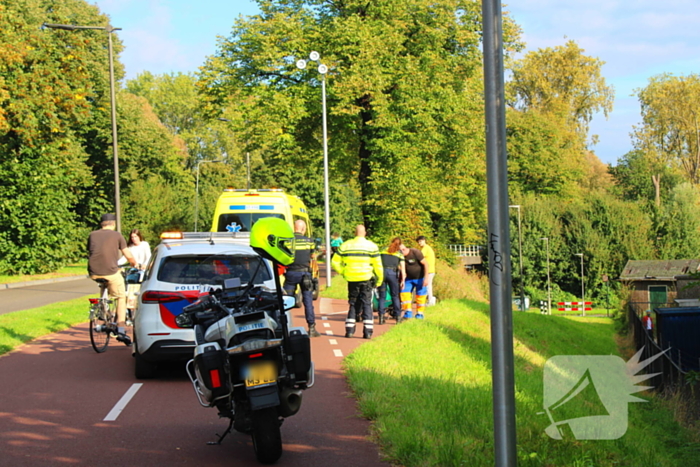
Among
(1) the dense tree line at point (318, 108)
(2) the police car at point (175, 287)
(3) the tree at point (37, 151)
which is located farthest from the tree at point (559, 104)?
(2) the police car at point (175, 287)

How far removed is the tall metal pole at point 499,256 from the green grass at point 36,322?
30.1 ft

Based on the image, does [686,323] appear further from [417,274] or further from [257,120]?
[257,120]

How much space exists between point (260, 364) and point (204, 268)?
3.91m

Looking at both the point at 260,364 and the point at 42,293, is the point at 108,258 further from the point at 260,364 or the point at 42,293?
the point at 42,293

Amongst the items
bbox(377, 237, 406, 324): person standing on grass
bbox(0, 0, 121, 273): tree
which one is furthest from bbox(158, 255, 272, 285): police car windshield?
bbox(0, 0, 121, 273): tree

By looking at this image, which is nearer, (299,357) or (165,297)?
(299,357)

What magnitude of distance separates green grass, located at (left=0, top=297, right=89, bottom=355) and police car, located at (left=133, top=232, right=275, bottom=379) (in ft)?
11.9

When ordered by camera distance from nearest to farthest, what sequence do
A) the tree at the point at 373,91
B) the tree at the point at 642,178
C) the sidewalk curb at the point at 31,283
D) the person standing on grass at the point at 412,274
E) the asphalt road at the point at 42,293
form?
the person standing on grass at the point at 412,274, the asphalt road at the point at 42,293, the sidewalk curb at the point at 31,283, the tree at the point at 373,91, the tree at the point at 642,178

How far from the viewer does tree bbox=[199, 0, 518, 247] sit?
2844 cm

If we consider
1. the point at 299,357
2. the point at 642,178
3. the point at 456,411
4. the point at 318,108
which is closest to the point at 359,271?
the point at 456,411

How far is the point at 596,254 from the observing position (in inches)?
2495

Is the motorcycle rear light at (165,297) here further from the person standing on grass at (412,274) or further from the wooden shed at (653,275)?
the wooden shed at (653,275)

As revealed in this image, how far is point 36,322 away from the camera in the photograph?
608 inches

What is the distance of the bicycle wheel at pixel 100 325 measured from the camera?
11680mm
